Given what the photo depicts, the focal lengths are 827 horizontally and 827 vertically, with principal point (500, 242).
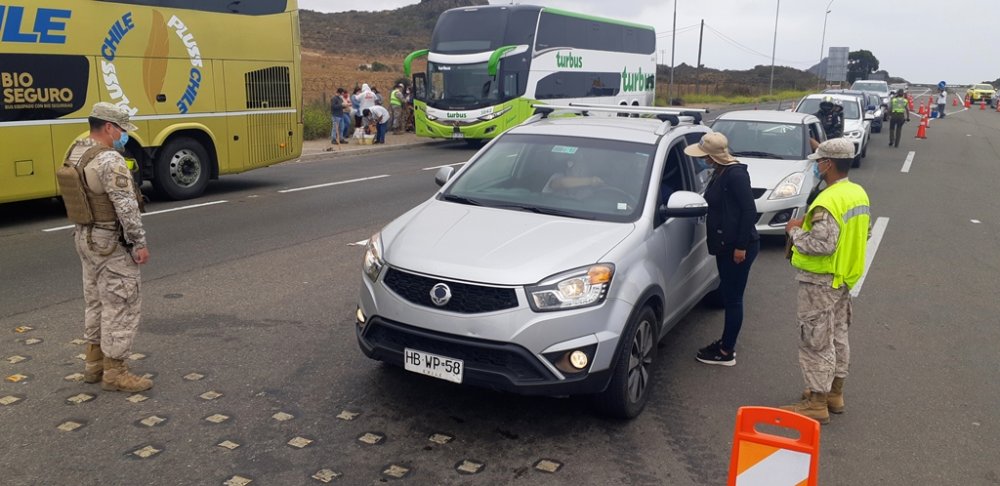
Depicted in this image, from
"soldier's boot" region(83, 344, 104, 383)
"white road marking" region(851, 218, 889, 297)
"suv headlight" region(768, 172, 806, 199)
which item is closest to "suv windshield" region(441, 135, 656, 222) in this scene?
"soldier's boot" region(83, 344, 104, 383)

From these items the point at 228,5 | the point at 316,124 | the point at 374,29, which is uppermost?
the point at 374,29

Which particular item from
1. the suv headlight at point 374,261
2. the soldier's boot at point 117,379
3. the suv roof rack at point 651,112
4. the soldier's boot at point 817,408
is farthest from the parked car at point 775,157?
Answer: the soldier's boot at point 117,379

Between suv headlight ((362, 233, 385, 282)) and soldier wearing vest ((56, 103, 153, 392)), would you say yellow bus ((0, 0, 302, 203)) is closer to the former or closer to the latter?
soldier wearing vest ((56, 103, 153, 392))

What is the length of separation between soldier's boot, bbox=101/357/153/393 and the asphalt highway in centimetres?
10

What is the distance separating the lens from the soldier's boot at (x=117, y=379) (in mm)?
5074

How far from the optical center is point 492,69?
2286 cm

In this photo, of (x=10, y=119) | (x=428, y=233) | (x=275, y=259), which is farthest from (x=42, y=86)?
(x=428, y=233)

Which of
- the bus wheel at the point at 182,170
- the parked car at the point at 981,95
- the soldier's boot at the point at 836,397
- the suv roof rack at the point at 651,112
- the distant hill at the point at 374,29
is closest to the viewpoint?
the soldier's boot at the point at 836,397

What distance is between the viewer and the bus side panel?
1035cm

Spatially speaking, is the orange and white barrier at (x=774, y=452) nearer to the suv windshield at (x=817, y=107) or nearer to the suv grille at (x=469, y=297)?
the suv grille at (x=469, y=297)

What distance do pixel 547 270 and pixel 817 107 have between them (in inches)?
Result: 689

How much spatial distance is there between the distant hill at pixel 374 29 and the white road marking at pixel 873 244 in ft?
287

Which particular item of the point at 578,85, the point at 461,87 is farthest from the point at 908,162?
the point at 461,87

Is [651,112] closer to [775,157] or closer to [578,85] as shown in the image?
[775,157]
